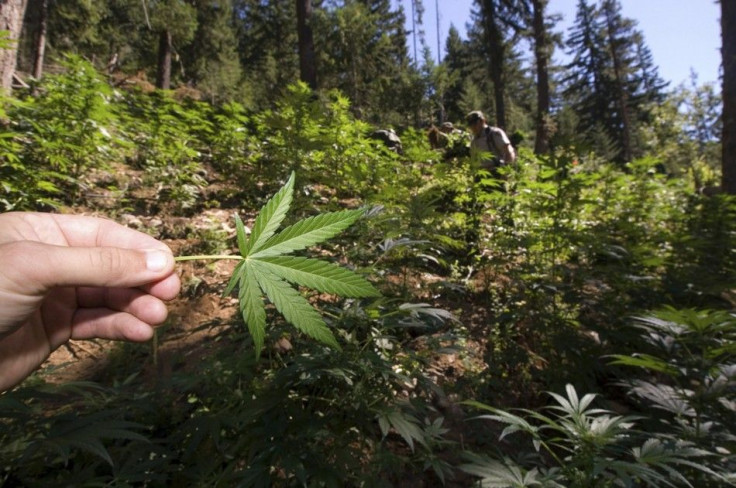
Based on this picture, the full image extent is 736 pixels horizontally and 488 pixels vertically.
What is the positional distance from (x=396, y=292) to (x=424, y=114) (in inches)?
945

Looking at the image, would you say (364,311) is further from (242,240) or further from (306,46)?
(306,46)

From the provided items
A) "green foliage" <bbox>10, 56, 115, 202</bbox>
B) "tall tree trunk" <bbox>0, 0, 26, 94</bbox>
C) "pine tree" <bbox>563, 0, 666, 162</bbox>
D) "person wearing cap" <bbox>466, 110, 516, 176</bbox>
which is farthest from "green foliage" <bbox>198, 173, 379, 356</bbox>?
"pine tree" <bbox>563, 0, 666, 162</bbox>

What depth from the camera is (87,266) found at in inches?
36.8

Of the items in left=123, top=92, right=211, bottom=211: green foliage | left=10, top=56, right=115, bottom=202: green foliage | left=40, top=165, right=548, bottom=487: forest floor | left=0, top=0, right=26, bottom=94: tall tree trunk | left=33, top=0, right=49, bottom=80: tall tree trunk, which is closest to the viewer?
left=40, top=165, right=548, bottom=487: forest floor

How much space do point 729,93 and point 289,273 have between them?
373 inches

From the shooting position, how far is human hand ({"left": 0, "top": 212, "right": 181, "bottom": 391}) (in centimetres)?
91

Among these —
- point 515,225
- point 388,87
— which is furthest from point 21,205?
point 388,87

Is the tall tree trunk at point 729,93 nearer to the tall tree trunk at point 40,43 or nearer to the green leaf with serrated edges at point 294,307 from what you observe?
the green leaf with serrated edges at point 294,307

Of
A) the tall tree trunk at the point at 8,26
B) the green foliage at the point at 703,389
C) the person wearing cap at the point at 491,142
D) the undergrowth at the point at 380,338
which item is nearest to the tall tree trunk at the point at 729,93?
the undergrowth at the point at 380,338

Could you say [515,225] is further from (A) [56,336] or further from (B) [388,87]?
(B) [388,87]

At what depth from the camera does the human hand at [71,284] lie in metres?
0.91

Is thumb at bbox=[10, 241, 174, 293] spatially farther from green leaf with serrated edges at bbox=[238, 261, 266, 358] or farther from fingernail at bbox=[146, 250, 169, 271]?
green leaf with serrated edges at bbox=[238, 261, 266, 358]

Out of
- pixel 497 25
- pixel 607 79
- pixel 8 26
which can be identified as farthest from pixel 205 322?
pixel 607 79

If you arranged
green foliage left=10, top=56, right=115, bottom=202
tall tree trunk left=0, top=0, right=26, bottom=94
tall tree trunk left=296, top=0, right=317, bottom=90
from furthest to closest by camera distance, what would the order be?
tall tree trunk left=296, top=0, right=317, bottom=90 → tall tree trunk left=0, top=0, right=26, bottom=94 → green foliage left=10, top=56, right=115, bottom=202
